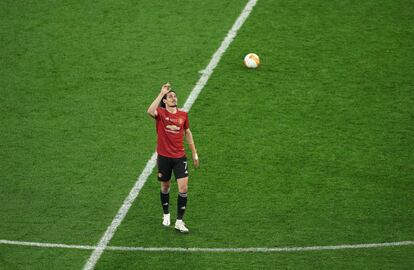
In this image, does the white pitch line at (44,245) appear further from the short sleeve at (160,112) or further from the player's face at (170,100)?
the player's face at (170,100)

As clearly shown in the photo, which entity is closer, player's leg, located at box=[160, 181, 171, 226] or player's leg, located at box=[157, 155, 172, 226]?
player's leg, located at box=[157, 155, 172, 226]

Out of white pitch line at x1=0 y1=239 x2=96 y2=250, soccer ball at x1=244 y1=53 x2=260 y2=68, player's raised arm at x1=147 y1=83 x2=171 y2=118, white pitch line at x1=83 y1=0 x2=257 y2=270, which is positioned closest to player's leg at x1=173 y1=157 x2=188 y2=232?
player's raised arm at x1=147 y1=83 x2=171 y2=118

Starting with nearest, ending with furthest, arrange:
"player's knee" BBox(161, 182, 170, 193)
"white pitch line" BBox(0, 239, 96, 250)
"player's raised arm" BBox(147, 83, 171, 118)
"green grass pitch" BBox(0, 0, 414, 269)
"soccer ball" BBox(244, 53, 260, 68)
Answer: "player's raised arm" BBox(147, 83, 171, 118)
"white pitch line" BBox(0, 239, 96, 250)
"green grass pitch" BBox(0, 0, 414, 269)
"player's knee" BBox(161, 182, 170, 193)
"soccer ball" BBox(244, 53, 260, 68)

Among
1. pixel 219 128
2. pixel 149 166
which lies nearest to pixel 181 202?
pixel 149 166

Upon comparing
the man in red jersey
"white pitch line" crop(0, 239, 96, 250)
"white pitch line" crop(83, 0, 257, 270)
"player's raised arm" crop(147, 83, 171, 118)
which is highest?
"player's raised arm" crop(147, 83, 171, 118)

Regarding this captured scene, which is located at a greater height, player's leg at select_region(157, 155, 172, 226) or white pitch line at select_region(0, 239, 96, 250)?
player's leg at select_region(157, 155, 172, 226)

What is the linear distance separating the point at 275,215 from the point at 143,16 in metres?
7.81

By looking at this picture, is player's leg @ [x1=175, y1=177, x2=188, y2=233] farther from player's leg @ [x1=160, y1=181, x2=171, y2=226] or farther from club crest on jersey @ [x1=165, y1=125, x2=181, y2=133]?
club crest on jersey @ [x1=165, y1=125, x2=181, y2=133]

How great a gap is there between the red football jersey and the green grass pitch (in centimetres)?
126

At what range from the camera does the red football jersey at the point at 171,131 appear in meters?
12.4

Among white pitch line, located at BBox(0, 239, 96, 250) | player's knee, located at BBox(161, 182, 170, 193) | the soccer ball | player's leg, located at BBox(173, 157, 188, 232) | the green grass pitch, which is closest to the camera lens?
white pitch line, located at BBox(0, 239, 96, 250)

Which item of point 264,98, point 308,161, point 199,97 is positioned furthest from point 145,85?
point 308,161

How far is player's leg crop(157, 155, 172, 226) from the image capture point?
12570 millimetres

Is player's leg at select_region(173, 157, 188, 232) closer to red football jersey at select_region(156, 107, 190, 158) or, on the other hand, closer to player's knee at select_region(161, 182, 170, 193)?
red football jersey at select_region(156, 107, 190, 158)
